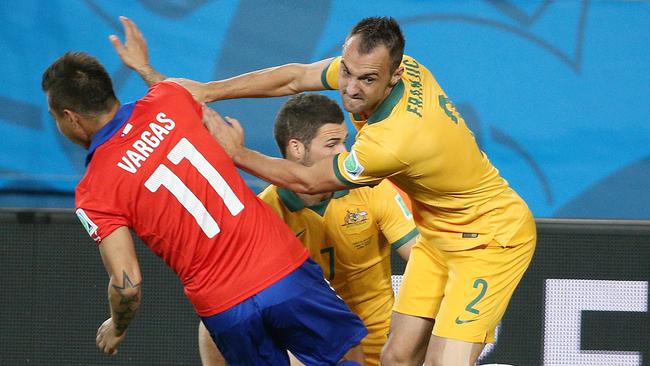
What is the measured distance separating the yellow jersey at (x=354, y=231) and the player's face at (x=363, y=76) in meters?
0.71

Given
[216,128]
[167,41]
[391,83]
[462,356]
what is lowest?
[462,356]

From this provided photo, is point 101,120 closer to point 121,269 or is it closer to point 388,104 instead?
point 121,269

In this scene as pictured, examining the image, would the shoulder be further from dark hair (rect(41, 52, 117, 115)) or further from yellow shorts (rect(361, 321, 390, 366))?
dark hair (rect(41, 52, 117, 115))

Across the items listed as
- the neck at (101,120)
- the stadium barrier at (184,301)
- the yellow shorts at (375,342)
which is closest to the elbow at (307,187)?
the neck at (101,120)

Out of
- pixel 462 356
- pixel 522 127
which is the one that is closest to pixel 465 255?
pixel 462 356

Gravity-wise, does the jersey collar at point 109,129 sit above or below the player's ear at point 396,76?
below

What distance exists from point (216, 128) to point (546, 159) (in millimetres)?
2051

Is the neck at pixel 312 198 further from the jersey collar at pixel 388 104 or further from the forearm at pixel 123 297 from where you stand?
the forearm at pixel 123 297

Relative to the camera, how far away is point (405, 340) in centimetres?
429

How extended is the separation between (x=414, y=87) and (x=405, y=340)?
109 centimetres

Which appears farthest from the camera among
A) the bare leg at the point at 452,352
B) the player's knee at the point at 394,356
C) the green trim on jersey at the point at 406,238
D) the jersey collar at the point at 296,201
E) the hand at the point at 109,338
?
the green trim on jersey at the point at 406,238

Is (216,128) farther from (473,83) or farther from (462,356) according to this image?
(473,83)

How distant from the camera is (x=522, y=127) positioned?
206 inches

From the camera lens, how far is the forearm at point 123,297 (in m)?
→ 3.70
